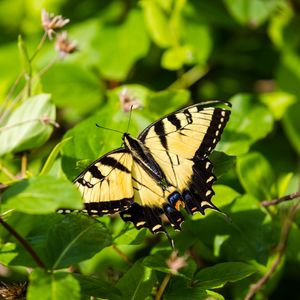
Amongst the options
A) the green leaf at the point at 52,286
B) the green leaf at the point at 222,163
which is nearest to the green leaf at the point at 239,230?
the green leaf at the point at 222,163

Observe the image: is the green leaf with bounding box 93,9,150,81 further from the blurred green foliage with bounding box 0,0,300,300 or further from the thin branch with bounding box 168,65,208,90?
the thin branch with bounding box 168,65,208,90

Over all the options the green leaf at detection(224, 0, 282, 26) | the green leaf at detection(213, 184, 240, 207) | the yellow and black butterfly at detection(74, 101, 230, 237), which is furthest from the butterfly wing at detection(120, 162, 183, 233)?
the green leaf at detection(224, 0, 282, 26)

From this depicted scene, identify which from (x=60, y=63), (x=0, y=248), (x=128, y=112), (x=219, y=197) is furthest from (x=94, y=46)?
(x=0, y=248)

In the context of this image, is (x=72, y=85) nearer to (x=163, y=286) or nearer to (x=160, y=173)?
(x=160, y=173)

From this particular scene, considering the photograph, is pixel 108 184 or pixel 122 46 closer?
pixel 108 184

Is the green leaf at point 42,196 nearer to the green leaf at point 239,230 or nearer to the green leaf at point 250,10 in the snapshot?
the green leaf at point 239,230

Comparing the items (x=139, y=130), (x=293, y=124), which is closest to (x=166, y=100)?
(x=139, y=130)

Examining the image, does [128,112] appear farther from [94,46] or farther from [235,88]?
[235,88]
